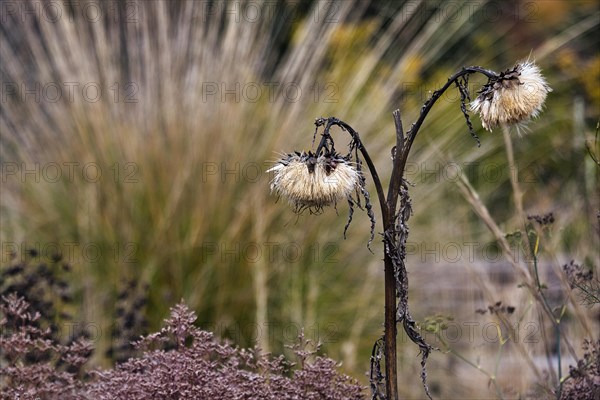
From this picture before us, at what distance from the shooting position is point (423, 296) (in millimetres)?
4629

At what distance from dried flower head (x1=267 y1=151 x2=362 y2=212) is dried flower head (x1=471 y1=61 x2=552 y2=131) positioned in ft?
0.97

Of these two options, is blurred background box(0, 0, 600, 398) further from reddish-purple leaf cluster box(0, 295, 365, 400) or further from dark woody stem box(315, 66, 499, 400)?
dark woody stem box(315, 66, 499, 400)

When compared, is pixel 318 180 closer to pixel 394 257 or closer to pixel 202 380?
pixel 394 257

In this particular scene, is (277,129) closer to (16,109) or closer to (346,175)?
(16,109)

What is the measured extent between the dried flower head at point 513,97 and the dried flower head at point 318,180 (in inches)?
11.6

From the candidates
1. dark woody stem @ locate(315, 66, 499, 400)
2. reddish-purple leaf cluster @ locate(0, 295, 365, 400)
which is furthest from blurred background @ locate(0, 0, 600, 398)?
dark woody stem @ locate(315, 66, 499, 400)

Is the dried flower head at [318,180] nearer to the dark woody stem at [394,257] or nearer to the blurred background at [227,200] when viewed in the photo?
the dark woody stem at [394,257]

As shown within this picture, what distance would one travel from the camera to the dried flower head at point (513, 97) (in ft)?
5.90

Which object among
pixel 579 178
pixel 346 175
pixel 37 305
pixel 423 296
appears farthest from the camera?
pixel 579 178

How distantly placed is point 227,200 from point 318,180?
264cm

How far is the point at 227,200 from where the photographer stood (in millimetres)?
4402

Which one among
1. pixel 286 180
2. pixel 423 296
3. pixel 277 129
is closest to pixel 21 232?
pixel 277 129

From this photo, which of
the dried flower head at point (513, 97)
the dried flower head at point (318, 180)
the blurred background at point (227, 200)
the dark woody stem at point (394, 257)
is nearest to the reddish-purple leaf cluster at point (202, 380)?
the dark woody stem at point (394, 257)

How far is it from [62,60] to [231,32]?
36.1 inches
